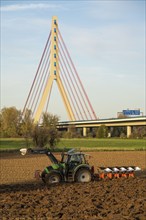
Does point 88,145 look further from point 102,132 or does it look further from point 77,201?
point 77,201

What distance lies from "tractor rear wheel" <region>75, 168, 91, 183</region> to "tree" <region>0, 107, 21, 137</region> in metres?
73.6

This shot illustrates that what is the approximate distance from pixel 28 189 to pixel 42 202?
141 inches

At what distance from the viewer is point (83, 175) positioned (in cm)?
1820

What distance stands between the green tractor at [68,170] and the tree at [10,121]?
73.6 metres

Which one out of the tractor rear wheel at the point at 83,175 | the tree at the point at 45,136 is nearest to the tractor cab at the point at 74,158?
the tractor rear wheel at the point at 83,175

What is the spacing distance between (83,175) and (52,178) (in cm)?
129

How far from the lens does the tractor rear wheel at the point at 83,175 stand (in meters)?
18.1

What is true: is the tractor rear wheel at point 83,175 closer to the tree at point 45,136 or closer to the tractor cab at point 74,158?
the tractor cab at point 74,158

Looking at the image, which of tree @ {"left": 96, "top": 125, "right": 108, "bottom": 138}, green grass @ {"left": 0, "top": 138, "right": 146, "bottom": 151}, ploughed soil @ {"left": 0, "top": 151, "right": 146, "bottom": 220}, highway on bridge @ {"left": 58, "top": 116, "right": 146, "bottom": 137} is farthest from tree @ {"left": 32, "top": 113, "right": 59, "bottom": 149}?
tree @ {"left": 96, "top": 125, "right": 108, "bottom": 138}

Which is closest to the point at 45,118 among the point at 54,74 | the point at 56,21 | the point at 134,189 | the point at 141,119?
the point at 54,74

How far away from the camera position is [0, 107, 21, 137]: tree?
93750 mm

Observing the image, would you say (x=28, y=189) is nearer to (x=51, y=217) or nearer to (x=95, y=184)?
(x=95, y=184)

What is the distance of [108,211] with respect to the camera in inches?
441

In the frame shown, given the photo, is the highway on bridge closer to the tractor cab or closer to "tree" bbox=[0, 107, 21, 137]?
"tree" bbox=[0, 107, 21, 137]
